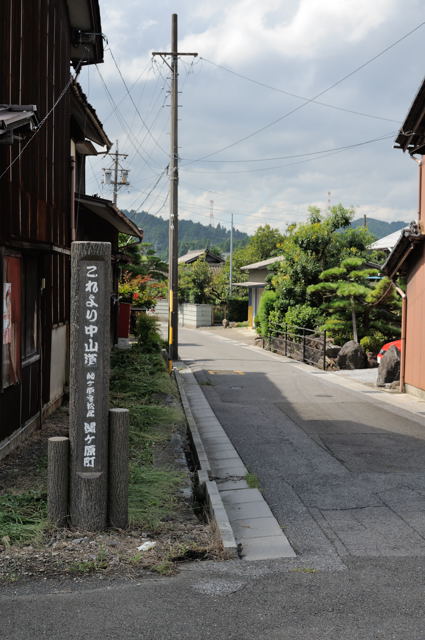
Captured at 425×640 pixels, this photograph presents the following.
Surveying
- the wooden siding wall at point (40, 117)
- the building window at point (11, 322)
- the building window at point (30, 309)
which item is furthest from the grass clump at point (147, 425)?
the wooden siding wall at point (40, 117)

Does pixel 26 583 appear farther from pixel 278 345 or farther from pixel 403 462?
pixel 278 345

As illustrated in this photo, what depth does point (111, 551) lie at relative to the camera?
18.8 ft

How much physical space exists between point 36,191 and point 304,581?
25.6ft

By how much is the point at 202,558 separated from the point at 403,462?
17.3ft

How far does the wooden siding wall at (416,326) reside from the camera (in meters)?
17.4

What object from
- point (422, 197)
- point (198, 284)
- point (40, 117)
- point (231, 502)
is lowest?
point (231, 502)

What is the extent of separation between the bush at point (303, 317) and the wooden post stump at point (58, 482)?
2512cm

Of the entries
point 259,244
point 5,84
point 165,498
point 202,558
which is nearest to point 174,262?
point 5,84

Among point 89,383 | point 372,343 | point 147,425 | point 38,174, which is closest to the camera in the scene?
point 89,383

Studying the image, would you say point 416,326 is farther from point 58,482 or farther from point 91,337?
point 58,482

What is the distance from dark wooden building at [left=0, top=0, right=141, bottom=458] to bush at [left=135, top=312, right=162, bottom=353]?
8.18 metres

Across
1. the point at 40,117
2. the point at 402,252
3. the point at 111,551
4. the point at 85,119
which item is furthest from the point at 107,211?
the point at 111,551

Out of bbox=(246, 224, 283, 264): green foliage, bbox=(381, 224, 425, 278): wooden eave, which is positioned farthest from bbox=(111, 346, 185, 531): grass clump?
bbox=(246, 224, 283, 264): green foliage

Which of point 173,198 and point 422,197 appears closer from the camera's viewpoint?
point 422,197
